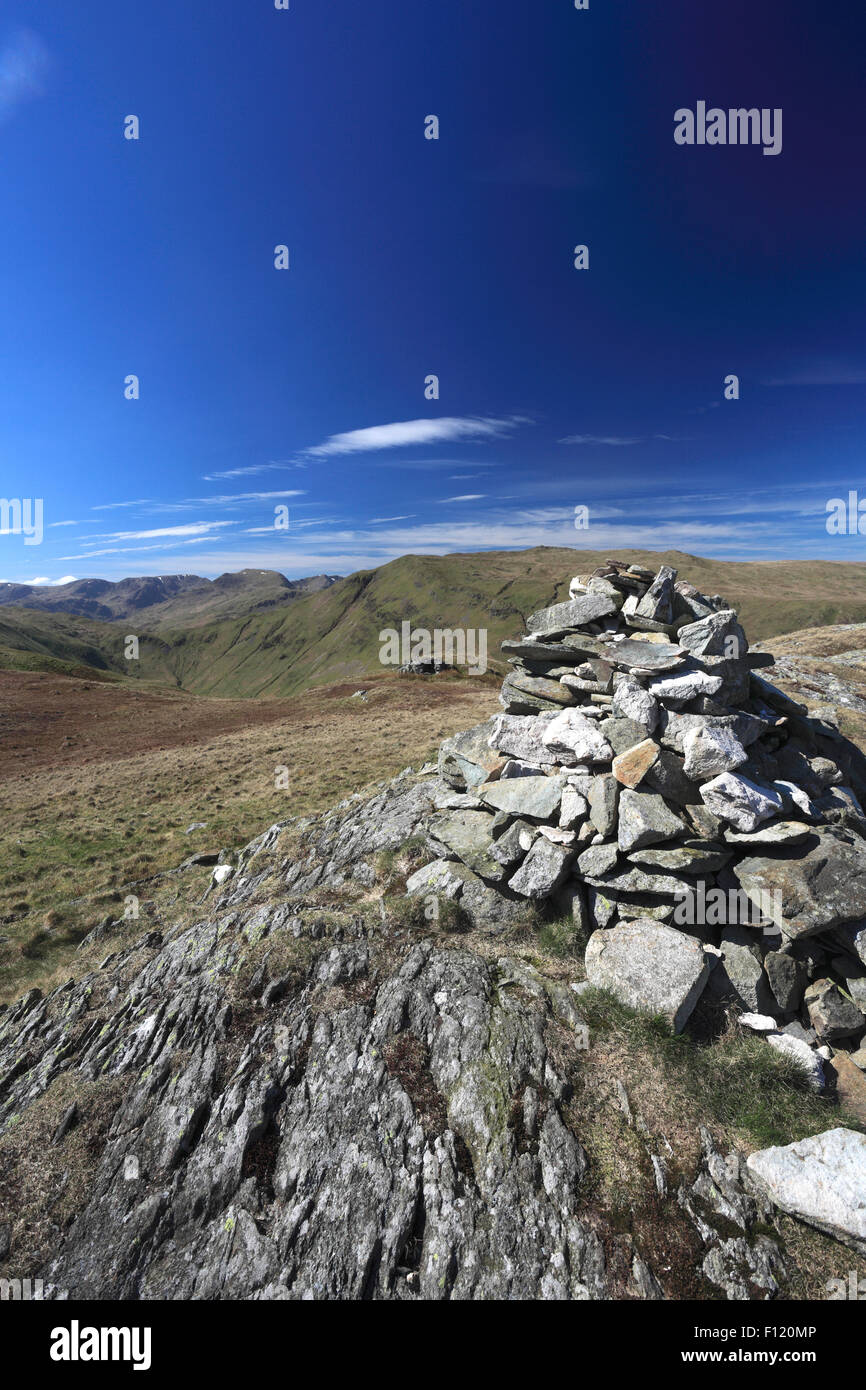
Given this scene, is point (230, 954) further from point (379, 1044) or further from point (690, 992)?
point (690, 992)

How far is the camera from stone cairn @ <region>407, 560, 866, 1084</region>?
30.2 ft

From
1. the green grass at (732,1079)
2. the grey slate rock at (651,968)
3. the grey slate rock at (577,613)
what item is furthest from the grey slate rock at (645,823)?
the grey slate rock at (577,613)

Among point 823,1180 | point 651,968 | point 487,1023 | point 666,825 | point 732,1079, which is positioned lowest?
point 823,1180

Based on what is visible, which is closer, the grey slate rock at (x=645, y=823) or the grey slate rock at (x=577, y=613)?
the grey slate rock at (x=645, y=823)

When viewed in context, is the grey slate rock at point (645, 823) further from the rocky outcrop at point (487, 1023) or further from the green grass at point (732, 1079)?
the green grass at point (732, 1079)

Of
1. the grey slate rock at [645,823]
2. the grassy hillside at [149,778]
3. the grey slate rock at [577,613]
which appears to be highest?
the grey slate rock at [577,613]

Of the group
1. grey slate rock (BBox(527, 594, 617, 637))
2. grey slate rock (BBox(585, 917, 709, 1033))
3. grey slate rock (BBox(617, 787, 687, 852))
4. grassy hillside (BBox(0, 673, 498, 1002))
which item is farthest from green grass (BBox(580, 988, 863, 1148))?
grassy hillside (BBox(0, 673, 498, 1002))

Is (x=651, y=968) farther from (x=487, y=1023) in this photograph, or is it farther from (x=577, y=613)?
(x=577, y=613)

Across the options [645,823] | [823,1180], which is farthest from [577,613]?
[823,1180]

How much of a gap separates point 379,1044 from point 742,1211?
5.61m

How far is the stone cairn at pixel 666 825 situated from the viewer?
30.2 ft

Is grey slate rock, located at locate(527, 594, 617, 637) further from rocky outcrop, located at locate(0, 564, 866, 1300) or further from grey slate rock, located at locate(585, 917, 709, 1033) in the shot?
grey slate rock, located at locate(585, 917, 709, 1033)

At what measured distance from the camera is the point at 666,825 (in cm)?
983
